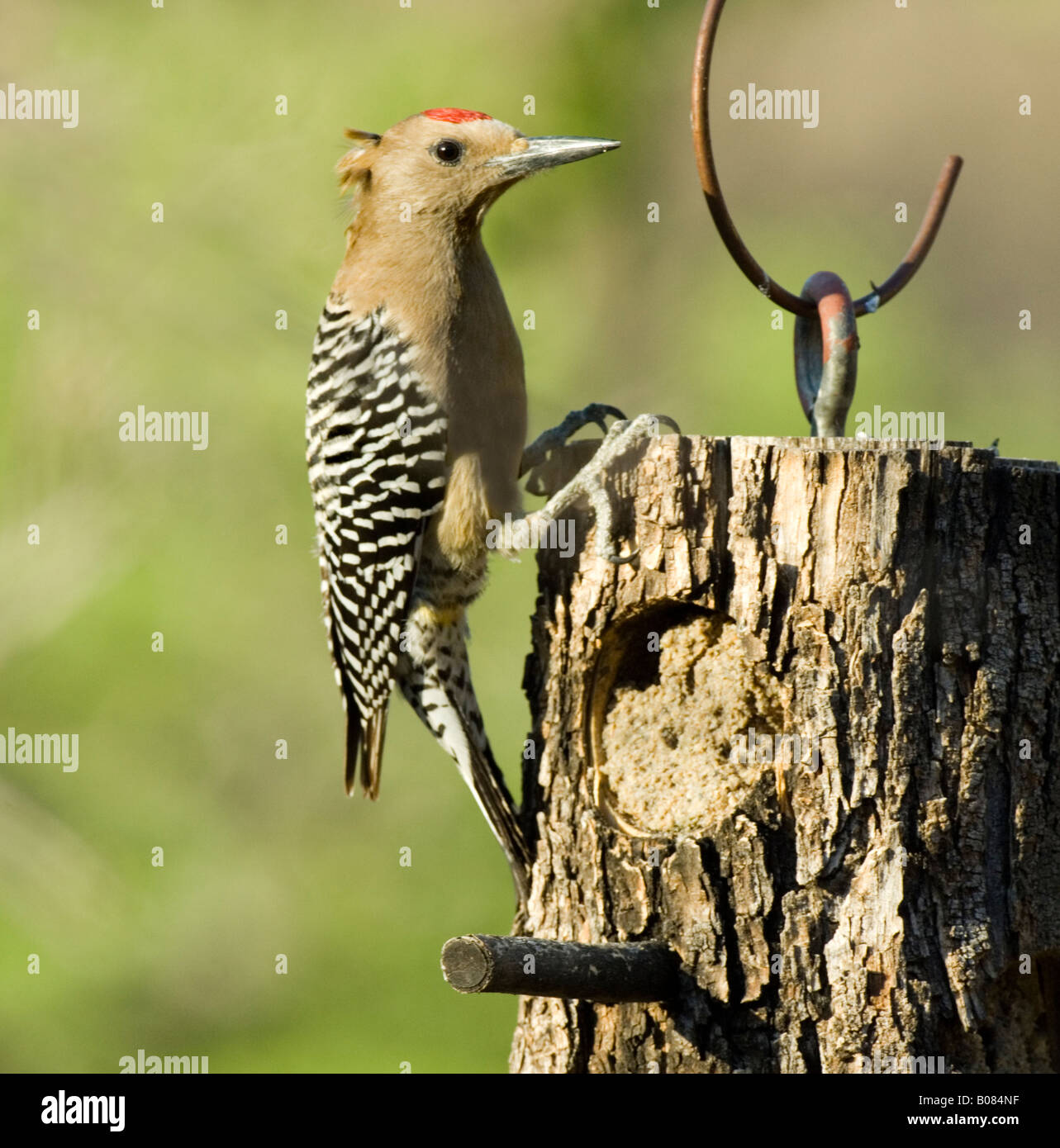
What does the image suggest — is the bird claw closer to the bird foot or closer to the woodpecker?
the woodpecker

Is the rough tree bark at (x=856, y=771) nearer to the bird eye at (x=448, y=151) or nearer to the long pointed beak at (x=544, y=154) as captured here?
the long pointed beak at (x=544, y=154)

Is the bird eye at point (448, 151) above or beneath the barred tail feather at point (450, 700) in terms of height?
above

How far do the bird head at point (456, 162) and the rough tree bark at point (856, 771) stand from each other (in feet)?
3.75

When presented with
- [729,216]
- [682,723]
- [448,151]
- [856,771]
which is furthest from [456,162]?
[856,771]

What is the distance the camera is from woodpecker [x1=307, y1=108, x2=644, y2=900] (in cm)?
343

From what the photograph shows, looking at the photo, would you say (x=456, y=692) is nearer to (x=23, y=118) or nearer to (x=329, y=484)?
(x=329, y=484)

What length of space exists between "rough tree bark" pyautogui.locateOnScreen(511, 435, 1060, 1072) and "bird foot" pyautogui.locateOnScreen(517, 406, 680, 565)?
41mm

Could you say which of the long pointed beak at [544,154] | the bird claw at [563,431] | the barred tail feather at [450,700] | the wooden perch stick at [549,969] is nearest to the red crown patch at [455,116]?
the long pointed beak at [544,154]

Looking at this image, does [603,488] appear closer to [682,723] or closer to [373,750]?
[682,723]

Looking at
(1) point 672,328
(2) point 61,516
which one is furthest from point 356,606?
(1) point 672,328

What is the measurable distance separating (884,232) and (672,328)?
1.14m

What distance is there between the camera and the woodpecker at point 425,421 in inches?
135

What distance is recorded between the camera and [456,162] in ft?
11.6

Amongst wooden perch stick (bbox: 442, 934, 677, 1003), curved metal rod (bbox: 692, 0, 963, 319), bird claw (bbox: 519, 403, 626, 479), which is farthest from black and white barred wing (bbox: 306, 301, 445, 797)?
wooden perch stick (bbox: 442, 934, 677, 1003)
